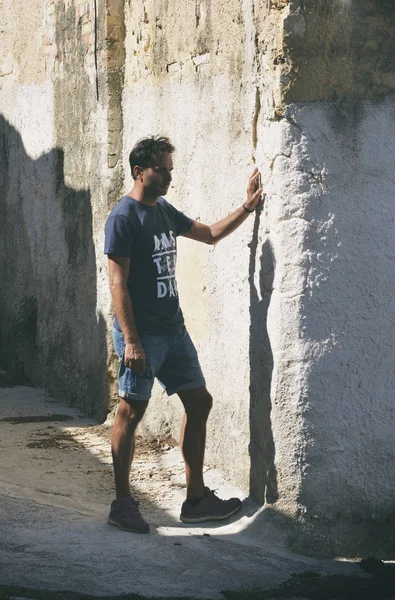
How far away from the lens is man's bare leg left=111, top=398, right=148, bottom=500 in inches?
193

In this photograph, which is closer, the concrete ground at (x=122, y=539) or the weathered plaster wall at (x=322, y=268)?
the concrete ground at (x=122, y=539)

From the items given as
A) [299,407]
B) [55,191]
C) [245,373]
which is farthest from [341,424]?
[55,191]

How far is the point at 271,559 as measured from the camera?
4.68 metres

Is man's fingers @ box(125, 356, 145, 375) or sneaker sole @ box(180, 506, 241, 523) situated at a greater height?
man's fingers @ box(125, 356, 145, 375)

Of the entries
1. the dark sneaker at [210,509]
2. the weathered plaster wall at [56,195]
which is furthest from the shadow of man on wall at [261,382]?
the weathered plaster wall at [56,195]

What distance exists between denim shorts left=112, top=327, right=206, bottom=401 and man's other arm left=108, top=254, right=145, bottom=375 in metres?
0.08

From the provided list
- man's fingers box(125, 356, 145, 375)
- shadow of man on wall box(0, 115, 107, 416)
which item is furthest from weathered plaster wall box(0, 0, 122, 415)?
man's fingers box(125, 356, 145, 375)

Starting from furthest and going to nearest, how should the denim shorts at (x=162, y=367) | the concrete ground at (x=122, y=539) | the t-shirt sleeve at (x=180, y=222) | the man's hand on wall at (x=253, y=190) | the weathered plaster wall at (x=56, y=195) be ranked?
the weathered plaster wall at (x=56, y=195) → the t-shirt sleeve at (x=180, y=222) → the man's hand on wall at (x=253, y=190) → the denim shorts at (x=162, y=367) → the concrete ground at (x=122, y=539)

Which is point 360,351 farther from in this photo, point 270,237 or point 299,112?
point 299,112

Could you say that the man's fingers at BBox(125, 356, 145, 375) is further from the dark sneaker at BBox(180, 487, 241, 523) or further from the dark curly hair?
the dark curly hair

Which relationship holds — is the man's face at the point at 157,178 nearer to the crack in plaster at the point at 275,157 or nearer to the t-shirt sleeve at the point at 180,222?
the t-shirt sleeve at the point at 180,222

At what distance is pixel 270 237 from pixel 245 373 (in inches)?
29.1

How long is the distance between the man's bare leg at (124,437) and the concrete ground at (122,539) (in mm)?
223

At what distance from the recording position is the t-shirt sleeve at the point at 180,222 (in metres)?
5.21
